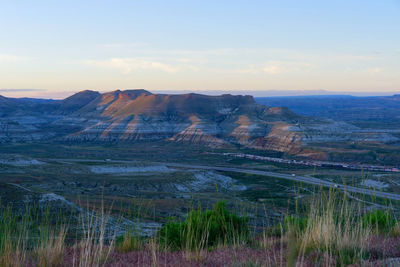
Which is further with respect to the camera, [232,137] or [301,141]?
[232,137]

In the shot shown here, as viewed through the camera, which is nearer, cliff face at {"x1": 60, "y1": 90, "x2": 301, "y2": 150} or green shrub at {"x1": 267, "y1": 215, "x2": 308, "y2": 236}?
green shrub at {"x1": 267, "y1": 215, "x2": 308, "y2": 236}

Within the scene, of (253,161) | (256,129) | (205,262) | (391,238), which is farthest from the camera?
(256,129)

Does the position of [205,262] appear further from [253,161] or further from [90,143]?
[90,143]

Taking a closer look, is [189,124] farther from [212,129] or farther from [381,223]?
[381,223]

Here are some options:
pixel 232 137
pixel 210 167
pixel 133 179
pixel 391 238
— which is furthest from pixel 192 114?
pixel 391 238

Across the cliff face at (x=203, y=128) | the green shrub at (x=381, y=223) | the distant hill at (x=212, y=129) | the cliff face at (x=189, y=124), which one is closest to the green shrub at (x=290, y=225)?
the green shrub at (x=381, y=223)

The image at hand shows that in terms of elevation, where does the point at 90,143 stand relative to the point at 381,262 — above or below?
below

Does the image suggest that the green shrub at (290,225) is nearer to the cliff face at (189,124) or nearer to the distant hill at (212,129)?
the distant hill at (212,129)

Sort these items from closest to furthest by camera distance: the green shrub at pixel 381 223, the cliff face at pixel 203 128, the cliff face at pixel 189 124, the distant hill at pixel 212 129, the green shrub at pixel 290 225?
1. the green shrub at pixel 290 225
2. the green shrub at pixel 381 223
3. the distant hill at pixel 212 129
4. the cliff face at pixel 203 128
5. the cliff face at pixel 189 124

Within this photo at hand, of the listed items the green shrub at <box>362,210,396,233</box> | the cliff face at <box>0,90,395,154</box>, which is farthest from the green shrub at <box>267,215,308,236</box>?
the cliff face at <box>0,90,395,154</box>

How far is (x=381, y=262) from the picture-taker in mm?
6410

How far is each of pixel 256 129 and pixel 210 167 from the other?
190 ft

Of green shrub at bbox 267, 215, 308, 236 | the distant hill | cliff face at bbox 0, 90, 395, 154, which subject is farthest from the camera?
cliff face at bbox 0, 90, 395, 154

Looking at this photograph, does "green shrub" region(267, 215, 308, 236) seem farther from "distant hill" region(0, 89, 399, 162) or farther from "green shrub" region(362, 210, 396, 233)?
"distant hill" region(0, 89, 399, 162)
